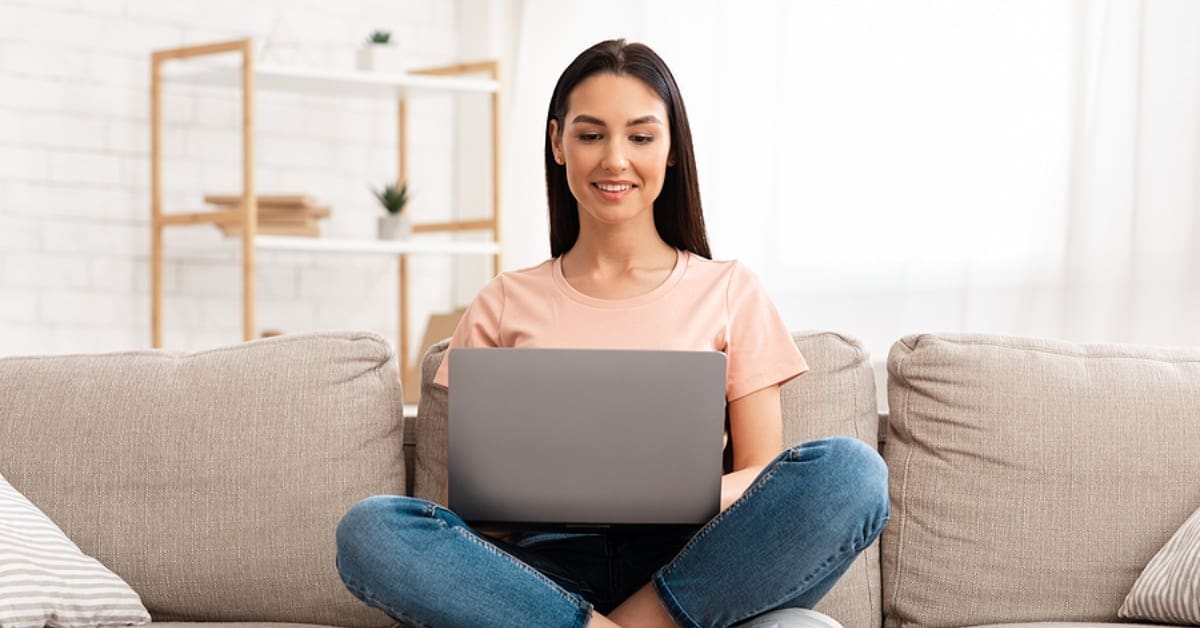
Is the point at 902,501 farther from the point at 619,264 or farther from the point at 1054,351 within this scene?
the point at 619,264

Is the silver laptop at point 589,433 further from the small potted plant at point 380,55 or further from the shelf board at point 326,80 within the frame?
the small potted plant at point 380,55

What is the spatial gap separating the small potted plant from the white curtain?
1.77 ft

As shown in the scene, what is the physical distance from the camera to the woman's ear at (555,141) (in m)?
2.12

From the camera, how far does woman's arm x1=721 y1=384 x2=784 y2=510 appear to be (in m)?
1.95

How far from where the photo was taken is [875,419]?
7.23ft

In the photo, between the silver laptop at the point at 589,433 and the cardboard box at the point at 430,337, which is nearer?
the silver laptop at the point at 589,433

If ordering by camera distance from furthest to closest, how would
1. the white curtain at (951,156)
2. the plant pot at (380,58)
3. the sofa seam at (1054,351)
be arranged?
the plant pot at (380,58) < the white curtain at (951,156) < the sofa seam at (1054,351)

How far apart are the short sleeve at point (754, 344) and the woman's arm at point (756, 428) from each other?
13mm

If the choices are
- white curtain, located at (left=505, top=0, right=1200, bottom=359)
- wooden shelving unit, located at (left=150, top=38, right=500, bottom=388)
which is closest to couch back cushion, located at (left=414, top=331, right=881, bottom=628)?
white curtain, located at (left=505, top=0, right=1200, bottom=359)

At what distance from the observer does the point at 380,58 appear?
12.8 feet

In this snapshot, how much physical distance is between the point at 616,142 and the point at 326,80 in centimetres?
197

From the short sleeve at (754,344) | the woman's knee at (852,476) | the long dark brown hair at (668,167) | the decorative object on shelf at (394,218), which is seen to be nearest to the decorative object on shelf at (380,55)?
the decorative object on shelf at (394,218)

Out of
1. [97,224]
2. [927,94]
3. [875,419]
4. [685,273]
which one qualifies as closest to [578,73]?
[685,273]

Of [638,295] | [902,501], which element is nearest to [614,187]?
[638,295]
